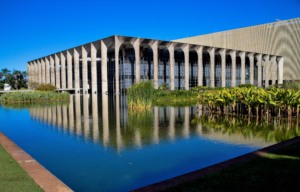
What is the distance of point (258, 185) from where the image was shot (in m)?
4.51

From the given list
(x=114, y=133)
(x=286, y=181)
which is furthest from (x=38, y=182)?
(x=114, y=133)

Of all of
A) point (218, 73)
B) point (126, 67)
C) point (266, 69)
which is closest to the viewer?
point (126, 67)

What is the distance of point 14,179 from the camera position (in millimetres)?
4746

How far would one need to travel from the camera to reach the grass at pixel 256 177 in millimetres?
4395

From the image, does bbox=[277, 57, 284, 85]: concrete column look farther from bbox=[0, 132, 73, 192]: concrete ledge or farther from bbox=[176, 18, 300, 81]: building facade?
bbox=[0, 132, 73, 192]: concrete ledge

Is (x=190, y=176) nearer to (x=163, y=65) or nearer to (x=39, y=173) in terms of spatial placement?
(x=39, y=173)

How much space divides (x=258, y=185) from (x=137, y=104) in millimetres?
15286

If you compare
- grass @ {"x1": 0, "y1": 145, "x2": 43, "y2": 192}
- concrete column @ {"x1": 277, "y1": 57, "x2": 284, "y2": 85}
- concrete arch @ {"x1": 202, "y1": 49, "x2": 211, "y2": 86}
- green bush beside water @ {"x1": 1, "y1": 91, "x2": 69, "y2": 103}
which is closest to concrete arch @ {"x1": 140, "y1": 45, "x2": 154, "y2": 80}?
concrete arch @ {"x1": 202, "y1": 49, "x2": 211, "y2": 86}

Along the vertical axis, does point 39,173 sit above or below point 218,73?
below

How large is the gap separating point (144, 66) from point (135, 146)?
4076cm

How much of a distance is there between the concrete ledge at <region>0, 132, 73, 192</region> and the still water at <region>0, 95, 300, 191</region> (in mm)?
516

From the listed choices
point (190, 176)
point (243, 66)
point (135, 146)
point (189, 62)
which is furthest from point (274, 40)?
point (190, 176)

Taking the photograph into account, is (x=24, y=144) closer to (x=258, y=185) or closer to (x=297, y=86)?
(x=258, y=185)

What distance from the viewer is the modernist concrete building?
46531mm
